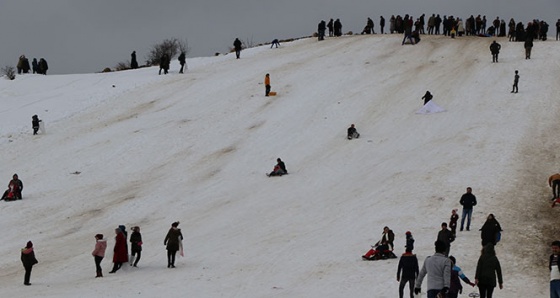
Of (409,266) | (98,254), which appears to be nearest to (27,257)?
(98,254)

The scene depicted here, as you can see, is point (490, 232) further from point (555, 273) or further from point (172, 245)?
point (172, 245)

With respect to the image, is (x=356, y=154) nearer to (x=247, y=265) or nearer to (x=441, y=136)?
(x=441, y=136)

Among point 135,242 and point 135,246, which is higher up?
point 135,242

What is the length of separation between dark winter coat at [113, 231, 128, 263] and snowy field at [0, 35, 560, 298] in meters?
0.37

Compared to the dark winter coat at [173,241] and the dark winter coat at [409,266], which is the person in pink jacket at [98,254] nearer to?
the dark winter coat at [173,241]

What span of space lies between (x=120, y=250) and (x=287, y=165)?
12.8m

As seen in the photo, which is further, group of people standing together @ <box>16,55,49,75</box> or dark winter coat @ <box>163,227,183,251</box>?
group of people standing together @ <box>16,55,49,75</box>

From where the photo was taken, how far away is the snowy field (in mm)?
22094

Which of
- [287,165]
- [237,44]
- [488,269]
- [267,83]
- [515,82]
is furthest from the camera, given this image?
[237,44]

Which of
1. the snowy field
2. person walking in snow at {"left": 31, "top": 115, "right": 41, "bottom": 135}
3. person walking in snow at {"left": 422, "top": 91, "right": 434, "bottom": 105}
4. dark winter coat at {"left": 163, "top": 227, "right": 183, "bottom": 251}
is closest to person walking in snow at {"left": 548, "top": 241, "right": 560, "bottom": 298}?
the snowy field

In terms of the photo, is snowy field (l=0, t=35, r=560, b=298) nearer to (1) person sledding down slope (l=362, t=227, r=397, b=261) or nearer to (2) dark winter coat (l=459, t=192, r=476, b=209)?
(1) person sledding down slope (l=362, t=227, r=397, b=261)

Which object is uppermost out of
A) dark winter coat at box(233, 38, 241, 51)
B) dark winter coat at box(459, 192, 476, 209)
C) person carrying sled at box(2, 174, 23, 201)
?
dark winter coat at box(233, 38, 241, 51)

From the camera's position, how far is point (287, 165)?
114 feet

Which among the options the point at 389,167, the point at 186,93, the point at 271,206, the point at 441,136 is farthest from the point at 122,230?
the point at 186,93
